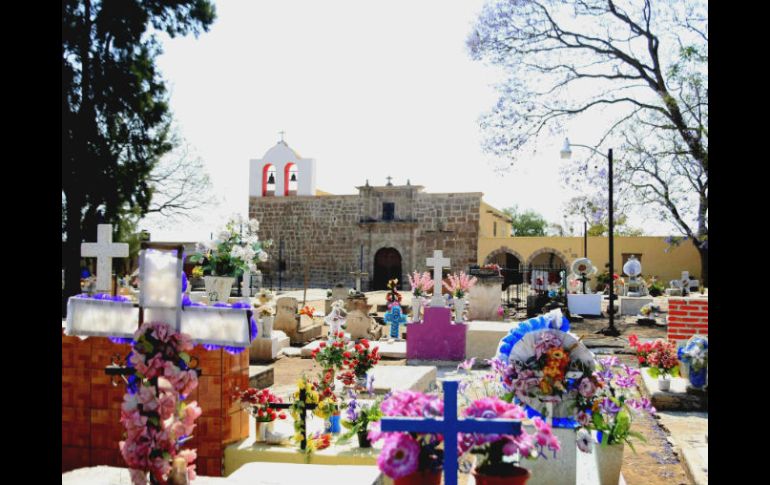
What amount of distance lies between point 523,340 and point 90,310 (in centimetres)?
→ 262

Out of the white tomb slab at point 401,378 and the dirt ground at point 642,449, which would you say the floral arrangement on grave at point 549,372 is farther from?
the white tomb slab at point 401,378

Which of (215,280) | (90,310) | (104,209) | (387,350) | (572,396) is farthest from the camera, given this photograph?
(104,209)

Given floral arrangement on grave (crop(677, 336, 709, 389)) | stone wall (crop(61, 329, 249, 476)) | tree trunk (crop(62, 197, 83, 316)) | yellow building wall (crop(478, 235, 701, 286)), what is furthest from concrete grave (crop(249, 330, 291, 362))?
yellow building wall (crop(478, 235, 701, 286))

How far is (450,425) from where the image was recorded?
2.84 meters

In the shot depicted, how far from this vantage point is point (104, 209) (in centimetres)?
1630

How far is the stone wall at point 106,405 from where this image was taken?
5016 millimetres

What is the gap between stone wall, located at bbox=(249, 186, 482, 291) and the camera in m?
32.3

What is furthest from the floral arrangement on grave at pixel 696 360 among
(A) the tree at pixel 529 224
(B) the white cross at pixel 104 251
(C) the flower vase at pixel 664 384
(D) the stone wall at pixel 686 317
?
(A) the tree at pixel 529 224

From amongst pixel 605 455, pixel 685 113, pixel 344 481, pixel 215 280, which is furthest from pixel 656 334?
pixel 344 481

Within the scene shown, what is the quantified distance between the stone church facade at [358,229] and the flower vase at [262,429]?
26756mm

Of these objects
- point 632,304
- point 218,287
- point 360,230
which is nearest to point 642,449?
point 218,287

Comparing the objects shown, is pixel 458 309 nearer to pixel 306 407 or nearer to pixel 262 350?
pixel 262 350

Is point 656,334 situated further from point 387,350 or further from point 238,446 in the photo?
point 238,446

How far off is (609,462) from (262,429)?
8.77ft
